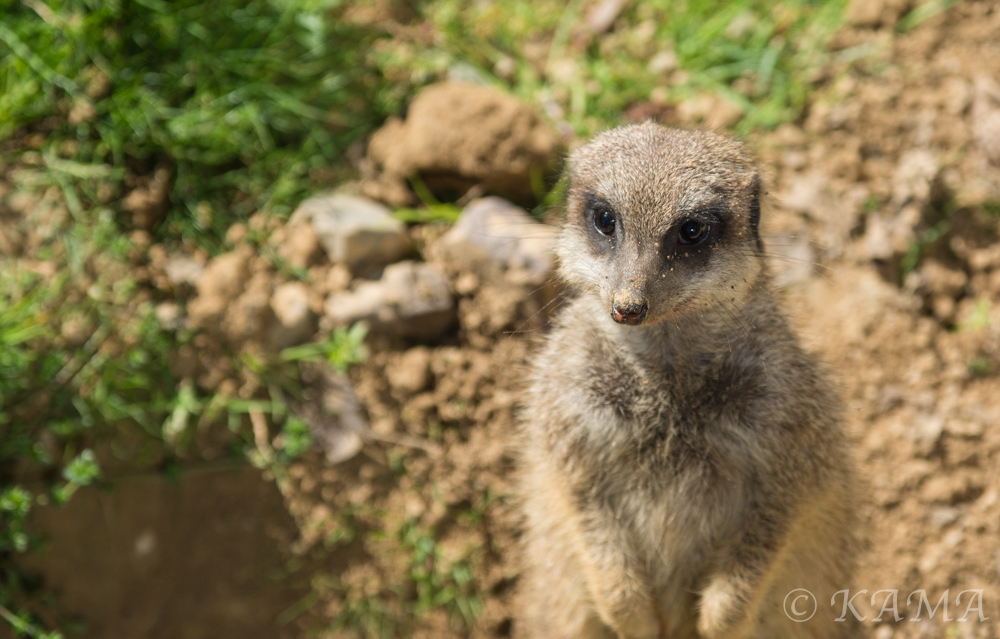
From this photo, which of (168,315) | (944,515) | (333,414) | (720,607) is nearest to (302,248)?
(168,315)

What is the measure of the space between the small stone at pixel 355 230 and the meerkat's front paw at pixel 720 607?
6.33 feet

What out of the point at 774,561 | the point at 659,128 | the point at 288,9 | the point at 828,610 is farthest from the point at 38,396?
the point at 828,610

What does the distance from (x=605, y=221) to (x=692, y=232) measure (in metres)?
0.24

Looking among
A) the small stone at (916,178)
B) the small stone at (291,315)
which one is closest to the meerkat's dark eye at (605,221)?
the small stone at (291,315)

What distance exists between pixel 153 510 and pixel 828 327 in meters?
3.03

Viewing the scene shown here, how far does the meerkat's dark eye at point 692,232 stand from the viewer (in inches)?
82.0

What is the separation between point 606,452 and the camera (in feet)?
7.95

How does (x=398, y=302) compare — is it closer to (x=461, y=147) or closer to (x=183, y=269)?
(x=461, y=147)

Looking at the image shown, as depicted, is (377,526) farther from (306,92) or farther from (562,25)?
(562,25)

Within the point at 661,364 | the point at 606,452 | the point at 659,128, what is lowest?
A: the point at 606,452

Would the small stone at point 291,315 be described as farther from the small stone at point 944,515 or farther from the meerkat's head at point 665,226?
the small stone at point 944,515

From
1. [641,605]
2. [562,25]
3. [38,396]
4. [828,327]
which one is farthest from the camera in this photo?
[562,25]

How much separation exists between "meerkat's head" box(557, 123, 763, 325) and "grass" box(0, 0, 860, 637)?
56.8 inches

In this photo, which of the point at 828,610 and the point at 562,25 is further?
the point at 562,25
